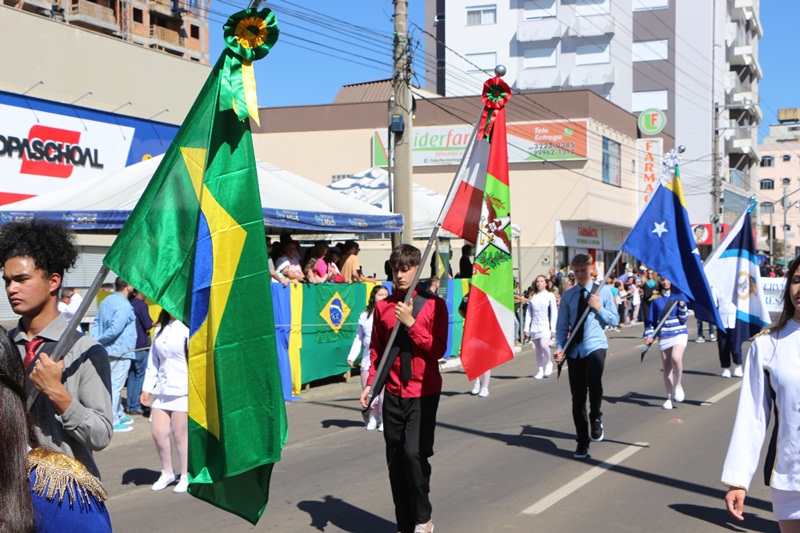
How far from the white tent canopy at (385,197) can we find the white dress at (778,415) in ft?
54.7

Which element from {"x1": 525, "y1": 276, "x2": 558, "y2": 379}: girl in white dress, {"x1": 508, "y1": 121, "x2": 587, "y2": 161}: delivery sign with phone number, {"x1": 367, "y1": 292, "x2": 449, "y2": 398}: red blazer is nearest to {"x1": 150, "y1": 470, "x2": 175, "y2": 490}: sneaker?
{"x1": 367, "y1": 292, "x2": 449, "y2": 398}: red blazer

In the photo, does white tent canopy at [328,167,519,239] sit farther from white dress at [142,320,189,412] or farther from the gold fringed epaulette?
the gold fringed epaulette

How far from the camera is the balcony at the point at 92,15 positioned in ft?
223

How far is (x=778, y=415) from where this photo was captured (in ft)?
13.8

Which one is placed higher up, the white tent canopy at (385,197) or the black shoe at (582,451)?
the white tent canopy at (385,197)

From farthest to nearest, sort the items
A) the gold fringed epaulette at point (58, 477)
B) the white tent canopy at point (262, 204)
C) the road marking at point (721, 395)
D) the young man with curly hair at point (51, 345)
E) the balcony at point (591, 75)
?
the balcony at point (591, 75), the road marking at point (721, 395), the white tent canopy at point (262, 204), the young man with curly hair at point (51, 345), the gold fringed epaulette at point (58, 477)

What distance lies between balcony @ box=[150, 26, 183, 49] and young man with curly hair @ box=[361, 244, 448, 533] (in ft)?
247

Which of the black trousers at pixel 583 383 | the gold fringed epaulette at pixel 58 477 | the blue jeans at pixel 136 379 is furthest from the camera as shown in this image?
the blue jeans at pixel 136 379

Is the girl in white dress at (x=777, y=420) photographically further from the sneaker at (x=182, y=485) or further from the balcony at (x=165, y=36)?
the balcony at (x=165, y=36)

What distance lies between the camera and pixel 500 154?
24.6 ft

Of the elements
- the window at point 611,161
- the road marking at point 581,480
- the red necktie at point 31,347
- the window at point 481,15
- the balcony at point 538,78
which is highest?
the window at point 481,15

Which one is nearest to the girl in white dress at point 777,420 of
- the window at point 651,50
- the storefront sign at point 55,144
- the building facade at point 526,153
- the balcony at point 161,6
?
the storefront sign at point 55,144

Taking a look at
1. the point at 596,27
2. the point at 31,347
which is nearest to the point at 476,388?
the point at 31,347

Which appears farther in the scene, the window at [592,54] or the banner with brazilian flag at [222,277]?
the window at [592,54]
